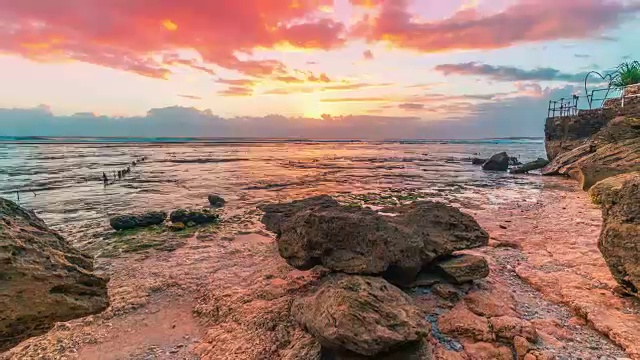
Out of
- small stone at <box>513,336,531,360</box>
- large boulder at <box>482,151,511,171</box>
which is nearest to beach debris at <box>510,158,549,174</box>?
large boulder at <box>482,151,511,171</box>

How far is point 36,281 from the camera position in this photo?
4891 millimetres

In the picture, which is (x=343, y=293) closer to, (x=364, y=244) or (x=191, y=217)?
(x=364, y=244)

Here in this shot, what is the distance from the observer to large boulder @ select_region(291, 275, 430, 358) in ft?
17.1

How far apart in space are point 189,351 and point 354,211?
16.3 feet

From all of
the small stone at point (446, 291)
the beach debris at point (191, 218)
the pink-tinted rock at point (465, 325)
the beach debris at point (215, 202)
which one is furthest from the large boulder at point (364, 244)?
the beach debris at point (215, 202)

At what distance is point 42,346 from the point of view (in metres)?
6.73

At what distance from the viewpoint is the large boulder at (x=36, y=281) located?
4656 millimetres

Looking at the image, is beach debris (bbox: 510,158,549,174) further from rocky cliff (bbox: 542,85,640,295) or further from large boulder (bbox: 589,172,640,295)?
large boulder (bbox: 589,172,640,295)

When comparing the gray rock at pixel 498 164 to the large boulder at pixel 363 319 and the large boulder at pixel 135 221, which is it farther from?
the large boulder at pixel 363 319

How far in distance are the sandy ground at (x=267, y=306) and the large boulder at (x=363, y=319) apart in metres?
0.69

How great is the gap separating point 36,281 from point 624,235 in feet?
35.2

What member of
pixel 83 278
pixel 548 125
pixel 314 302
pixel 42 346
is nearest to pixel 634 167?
pixel 314 302

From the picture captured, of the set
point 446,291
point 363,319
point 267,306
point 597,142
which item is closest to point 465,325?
point 446,291

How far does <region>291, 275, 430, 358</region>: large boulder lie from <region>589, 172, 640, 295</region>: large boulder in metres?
4.78
